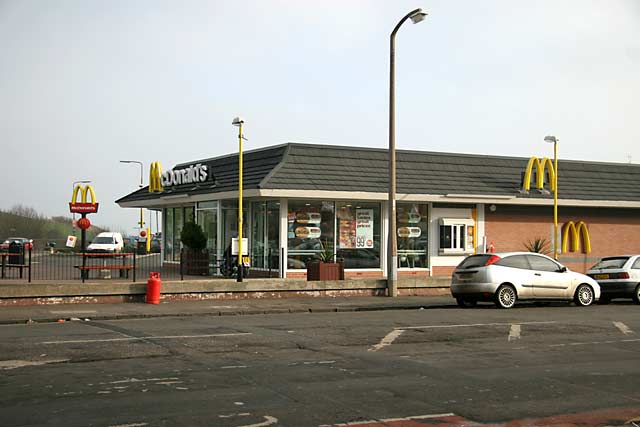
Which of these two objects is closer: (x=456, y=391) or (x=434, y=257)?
(x=456, y=391)

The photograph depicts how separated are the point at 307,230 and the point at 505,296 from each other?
1019 centimetres

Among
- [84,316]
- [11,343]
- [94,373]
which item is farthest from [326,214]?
[94,373]

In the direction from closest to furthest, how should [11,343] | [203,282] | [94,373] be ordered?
[94,373], [11,343], [203,282]

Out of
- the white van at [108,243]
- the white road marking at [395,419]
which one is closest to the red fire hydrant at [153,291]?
the white road marking at [395,419]

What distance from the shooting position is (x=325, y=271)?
26.0 metres

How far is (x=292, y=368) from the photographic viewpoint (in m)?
10.8

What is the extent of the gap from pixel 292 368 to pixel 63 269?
16.4 metres

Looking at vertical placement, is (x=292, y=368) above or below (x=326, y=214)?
below

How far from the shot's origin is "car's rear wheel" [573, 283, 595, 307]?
22.2m

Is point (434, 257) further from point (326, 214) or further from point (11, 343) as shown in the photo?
point (11, 343)

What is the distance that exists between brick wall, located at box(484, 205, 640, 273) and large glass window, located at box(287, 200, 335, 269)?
7.46 metres

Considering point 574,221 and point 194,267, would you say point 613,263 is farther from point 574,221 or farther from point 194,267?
point 194,267

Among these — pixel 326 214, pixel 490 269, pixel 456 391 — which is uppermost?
pixel 326 214

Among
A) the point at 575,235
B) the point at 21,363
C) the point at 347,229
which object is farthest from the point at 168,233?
the point at 21,363
